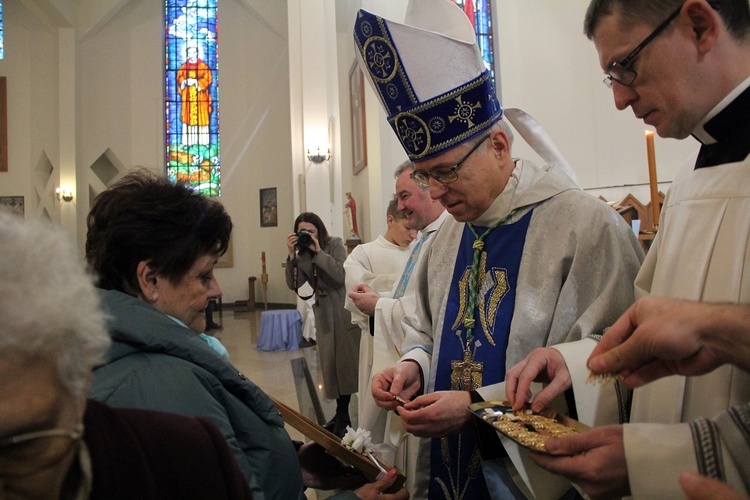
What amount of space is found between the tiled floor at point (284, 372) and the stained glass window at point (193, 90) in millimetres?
5711

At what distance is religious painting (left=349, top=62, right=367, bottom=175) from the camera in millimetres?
9289

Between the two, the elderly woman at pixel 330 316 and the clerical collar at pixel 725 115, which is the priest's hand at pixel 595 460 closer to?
the clerical collar at pixel 725 115

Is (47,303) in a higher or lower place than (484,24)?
lower

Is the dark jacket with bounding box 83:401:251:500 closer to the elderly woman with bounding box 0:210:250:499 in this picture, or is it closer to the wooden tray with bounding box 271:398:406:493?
the elderly woman with bounding box 0:210:250:499

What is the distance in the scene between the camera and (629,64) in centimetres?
119

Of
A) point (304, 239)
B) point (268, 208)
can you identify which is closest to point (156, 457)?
point (304, 239)

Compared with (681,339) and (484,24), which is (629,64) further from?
(484,24)

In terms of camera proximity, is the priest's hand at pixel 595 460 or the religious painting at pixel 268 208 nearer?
the priest's hand at pixel 595 460

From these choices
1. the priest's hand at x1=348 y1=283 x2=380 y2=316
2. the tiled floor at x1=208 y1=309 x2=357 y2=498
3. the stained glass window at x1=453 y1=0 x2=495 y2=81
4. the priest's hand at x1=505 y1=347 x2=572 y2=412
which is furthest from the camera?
the stained glass window at x1=453 y1=0 x2=495 y2=81

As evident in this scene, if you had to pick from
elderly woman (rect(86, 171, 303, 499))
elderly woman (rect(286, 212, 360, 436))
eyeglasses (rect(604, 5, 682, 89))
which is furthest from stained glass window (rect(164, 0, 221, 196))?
eyeglasses (rect(604, 5, 682, 89))

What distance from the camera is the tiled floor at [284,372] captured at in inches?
212

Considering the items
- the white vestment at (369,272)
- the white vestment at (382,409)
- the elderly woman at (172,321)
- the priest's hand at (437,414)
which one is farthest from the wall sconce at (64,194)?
the priest's hand at (437,414)

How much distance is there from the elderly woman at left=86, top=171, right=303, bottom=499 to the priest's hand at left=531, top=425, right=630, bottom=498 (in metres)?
0.64

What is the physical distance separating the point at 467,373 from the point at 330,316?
3213 millimetres
